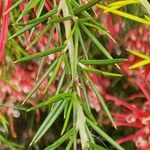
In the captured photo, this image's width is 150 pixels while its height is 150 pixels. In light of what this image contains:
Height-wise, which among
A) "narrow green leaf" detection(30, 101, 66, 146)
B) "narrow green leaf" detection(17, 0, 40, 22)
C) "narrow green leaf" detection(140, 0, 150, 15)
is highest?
"narrow green leaf" detection(17, 0, 40, 22)

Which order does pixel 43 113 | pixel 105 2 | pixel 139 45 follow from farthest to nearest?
pixel 43 113, pixel 139 45, pixel 105 2

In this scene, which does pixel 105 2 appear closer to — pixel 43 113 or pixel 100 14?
pixel 100 14

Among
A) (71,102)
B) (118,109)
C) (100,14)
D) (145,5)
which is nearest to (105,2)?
(100,14)

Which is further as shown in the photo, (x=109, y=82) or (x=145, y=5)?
(x=109, y=82)

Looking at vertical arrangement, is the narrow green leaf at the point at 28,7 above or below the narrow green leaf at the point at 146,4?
above

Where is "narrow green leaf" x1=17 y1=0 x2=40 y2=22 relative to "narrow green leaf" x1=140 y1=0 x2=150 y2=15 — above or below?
above

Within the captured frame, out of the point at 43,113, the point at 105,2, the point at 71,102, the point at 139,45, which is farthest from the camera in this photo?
the point at 43,113

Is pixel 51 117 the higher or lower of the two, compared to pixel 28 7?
lower

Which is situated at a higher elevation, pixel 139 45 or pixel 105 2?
pixel 105 2

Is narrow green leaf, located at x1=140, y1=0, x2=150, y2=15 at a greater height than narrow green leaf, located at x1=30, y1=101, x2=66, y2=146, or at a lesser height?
greater

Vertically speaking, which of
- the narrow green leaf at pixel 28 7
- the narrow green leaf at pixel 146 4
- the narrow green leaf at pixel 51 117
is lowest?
the narrow green leaf at pixel 51 117

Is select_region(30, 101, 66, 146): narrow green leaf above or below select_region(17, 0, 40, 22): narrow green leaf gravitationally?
Result: below
